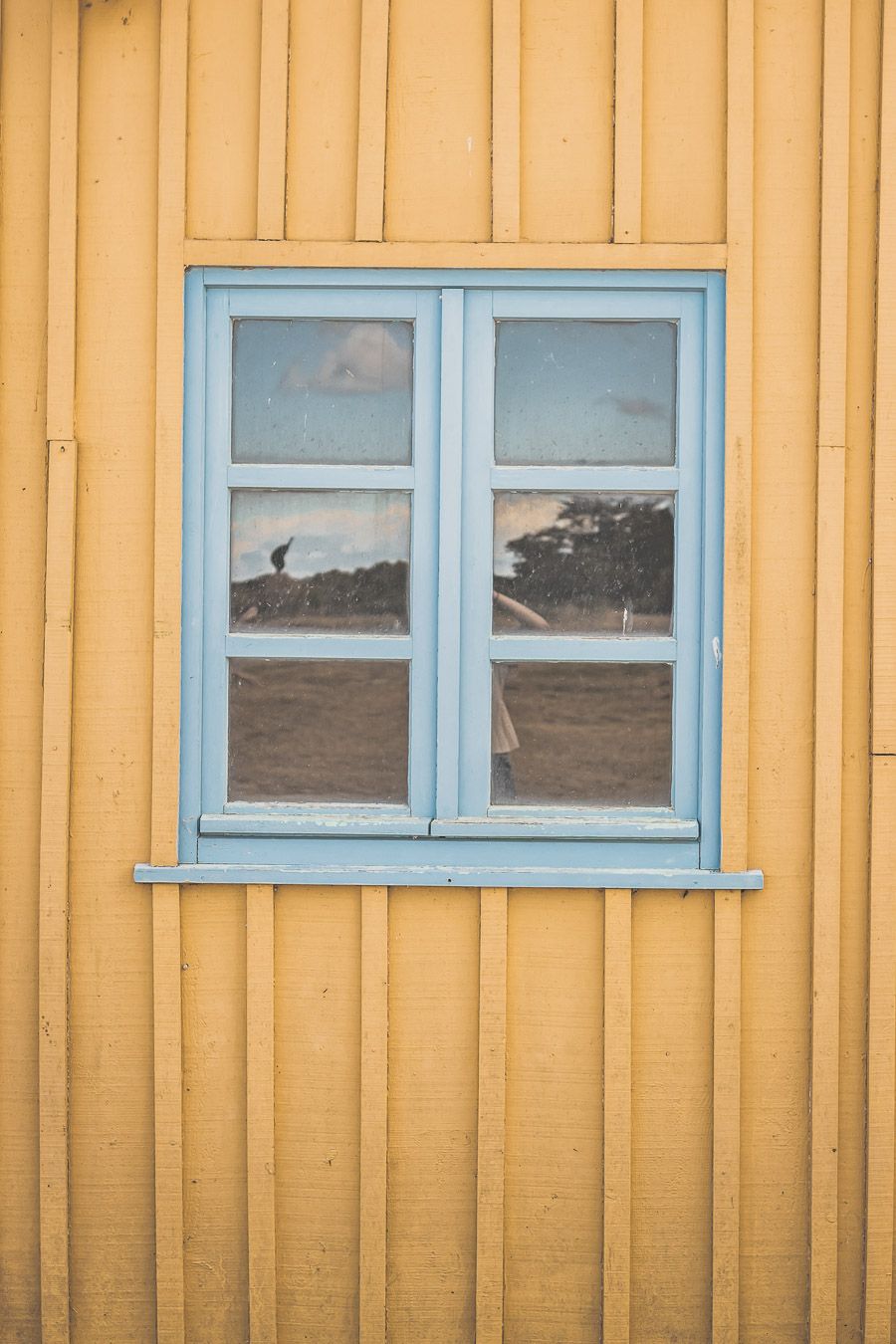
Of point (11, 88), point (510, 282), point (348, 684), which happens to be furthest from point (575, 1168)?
point (11, 88)

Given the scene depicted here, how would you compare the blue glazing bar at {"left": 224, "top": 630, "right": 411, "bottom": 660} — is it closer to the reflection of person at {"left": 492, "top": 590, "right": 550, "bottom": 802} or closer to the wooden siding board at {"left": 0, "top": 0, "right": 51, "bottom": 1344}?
the reflection of person at {"left": 492, "top": 590, "right": 550, "bottom": 802}

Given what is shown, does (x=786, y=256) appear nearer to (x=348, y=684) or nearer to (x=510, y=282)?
(x=510, y=282)

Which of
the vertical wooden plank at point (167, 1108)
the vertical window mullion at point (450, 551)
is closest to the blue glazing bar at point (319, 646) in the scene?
the vertical window mullion at point (450, 551)

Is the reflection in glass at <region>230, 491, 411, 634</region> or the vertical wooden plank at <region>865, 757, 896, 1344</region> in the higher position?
the reflection in glass at <region>230, 491, 411, 634</region>

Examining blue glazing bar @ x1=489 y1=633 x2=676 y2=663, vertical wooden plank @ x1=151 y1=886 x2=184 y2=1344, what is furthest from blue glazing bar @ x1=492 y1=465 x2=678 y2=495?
vertical wooden plank @ x1=151 y1=886 x2=184 y2=1344

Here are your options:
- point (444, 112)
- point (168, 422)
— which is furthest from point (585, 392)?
point (168, 422)

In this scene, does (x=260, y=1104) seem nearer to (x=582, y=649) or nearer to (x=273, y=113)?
(x=582, y=649)

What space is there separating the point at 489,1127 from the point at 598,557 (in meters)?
1.41

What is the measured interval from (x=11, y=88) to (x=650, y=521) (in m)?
1.89

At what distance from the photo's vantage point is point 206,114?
2881 millimetres

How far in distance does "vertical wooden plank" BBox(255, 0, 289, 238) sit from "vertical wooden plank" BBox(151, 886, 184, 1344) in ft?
5.45

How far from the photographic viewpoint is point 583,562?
296cm

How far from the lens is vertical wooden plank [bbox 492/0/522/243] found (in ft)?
9.33

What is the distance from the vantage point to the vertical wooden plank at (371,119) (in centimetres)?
285
